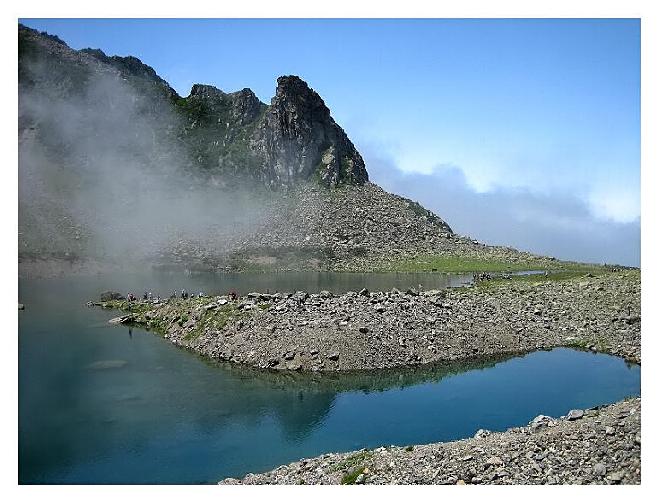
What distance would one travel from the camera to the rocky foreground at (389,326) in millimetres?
35219

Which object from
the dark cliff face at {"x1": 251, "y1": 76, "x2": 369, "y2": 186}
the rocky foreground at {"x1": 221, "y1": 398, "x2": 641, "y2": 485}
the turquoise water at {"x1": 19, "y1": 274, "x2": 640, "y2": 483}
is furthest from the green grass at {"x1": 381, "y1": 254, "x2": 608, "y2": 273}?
the rocky foreground at {"x1": 221, "y1": 398, "x2": 641, "y2": 485}

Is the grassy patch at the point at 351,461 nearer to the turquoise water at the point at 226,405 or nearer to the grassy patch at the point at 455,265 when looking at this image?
the turquoise water at the point at 226,405

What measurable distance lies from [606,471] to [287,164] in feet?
516

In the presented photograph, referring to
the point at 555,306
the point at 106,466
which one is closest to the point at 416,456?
the point at 106,466

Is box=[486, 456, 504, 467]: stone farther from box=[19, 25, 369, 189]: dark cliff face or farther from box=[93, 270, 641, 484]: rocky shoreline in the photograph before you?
box=[19, 25, 369, 189]: dark cliff face

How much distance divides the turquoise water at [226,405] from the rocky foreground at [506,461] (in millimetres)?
2953

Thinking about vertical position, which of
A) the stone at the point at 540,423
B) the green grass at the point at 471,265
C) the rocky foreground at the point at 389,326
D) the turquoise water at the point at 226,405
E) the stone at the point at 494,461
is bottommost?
the turquoise water at the point at 226,405

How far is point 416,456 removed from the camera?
766 inches

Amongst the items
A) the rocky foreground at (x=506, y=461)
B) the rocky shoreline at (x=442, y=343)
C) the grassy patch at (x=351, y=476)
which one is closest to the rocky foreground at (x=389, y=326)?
the rocky shoreline at (x=442, y=343)

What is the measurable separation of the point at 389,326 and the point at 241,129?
158200mm

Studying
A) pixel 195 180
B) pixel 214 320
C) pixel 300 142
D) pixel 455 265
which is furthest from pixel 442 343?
pixel 300 142

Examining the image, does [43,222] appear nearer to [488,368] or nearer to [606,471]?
[488,368]

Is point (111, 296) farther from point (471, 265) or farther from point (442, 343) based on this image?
point (471, 265)

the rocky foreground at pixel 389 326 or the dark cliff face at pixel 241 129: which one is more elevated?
the dark cliff face at pixel 241 129
